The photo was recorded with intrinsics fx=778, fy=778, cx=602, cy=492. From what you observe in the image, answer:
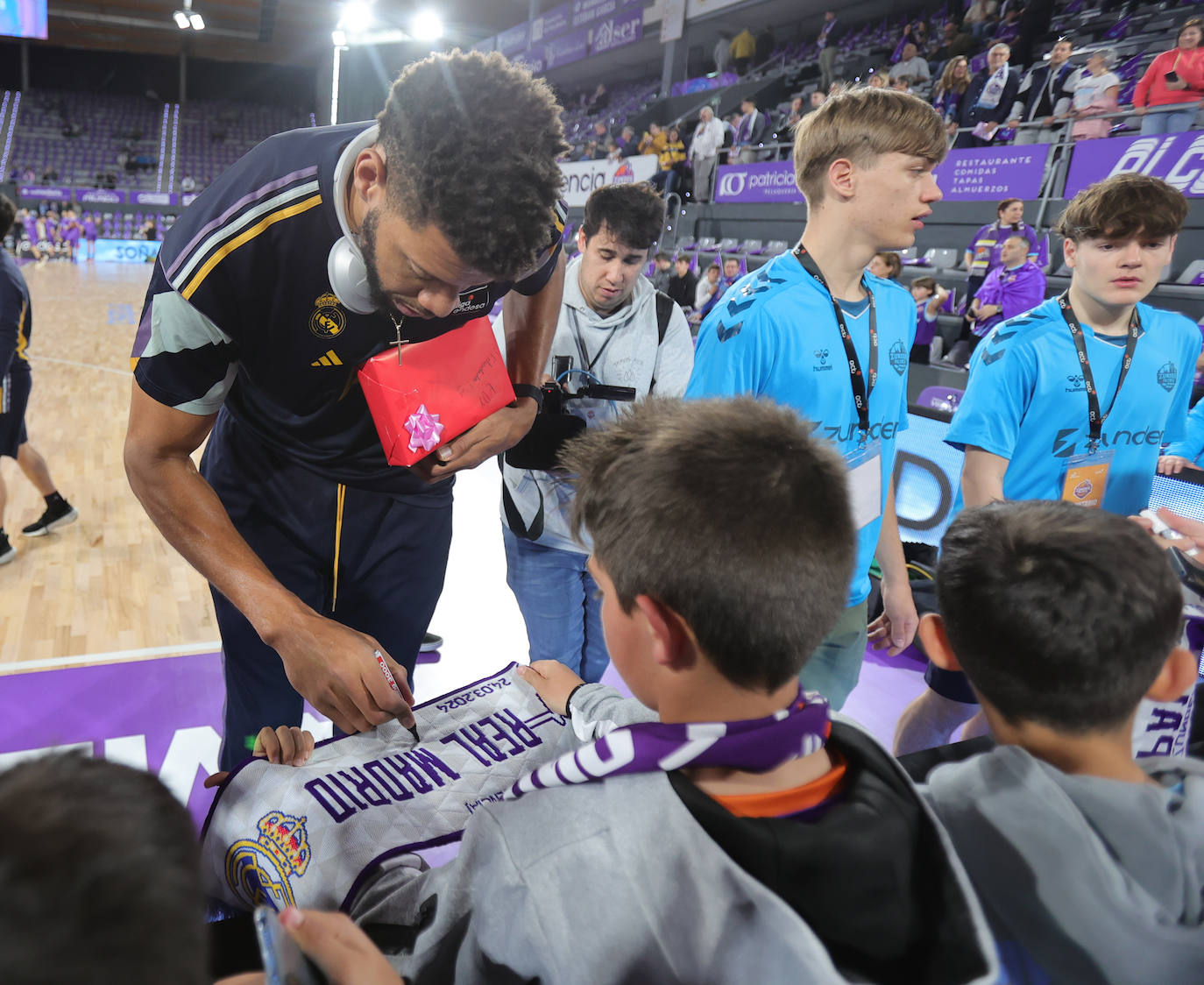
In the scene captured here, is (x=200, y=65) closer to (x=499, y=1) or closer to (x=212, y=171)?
(x=212, y=171)

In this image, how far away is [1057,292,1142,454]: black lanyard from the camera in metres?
1.97

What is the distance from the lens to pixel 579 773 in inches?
27.4

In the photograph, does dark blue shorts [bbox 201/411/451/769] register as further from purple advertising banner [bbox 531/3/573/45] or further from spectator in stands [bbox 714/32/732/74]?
purple advertising banner [bbox 531/3/573/45]

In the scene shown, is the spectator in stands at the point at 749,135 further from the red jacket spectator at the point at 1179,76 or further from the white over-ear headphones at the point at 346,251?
the white over-ear headphones at the point at 346,251

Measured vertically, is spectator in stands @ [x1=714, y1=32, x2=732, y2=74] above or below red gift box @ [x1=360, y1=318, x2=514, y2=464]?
above

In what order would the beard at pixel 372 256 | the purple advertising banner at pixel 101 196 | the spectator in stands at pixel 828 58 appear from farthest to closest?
the purple advertising banner at pixel 101 196 < the spectator in stands at pixel 828 58 < the beard at pixel 372 256

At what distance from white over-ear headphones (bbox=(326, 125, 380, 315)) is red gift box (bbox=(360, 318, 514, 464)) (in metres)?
0.11

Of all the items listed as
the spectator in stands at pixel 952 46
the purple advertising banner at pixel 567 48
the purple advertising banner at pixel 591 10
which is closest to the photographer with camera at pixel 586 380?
the spectator in stands at pixel 952 46

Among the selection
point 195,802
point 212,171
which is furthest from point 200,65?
point 195,802

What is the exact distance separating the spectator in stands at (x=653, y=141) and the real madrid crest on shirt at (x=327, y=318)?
12.4 meters

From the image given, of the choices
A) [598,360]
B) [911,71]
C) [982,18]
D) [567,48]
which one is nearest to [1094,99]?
[911,71]

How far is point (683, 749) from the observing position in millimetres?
684

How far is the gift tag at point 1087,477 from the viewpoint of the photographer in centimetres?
199

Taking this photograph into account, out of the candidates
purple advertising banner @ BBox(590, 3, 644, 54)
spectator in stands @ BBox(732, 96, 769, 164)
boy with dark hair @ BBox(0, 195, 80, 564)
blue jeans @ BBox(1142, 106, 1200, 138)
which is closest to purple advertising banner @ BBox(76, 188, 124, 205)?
purple advertising banner @ BBox(590, 3, 644, 54)
